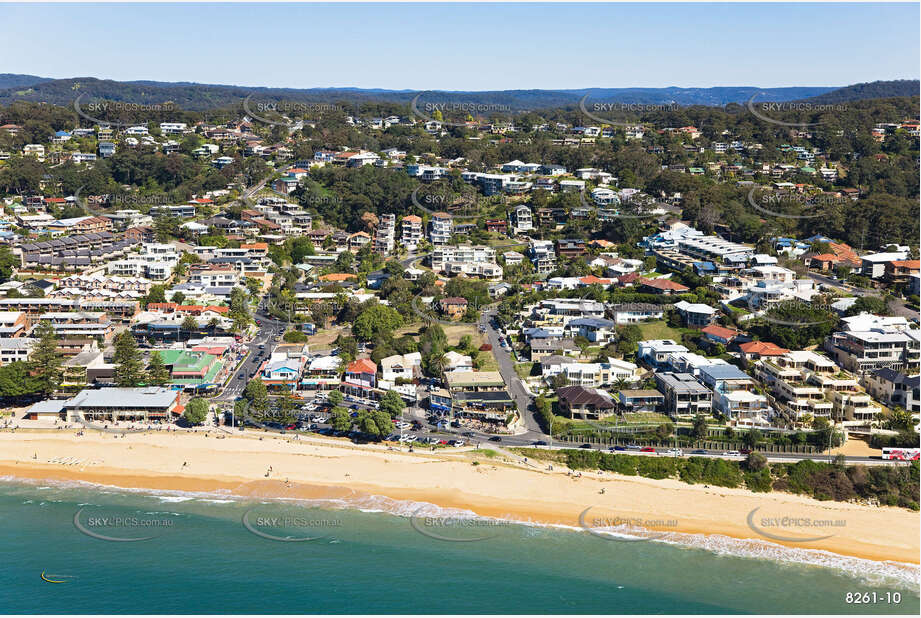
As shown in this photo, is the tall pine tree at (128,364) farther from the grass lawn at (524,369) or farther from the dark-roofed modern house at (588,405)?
the dark-roofed modern house at (588,405)

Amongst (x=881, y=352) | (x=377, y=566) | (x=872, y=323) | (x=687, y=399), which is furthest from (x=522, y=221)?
(x=377, y=566)

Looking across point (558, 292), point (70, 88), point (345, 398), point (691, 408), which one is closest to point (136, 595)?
point (345, 398)

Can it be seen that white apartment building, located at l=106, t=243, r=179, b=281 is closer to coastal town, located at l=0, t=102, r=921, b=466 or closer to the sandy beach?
coastal town, located at l=0, t=102, r=921, b=466

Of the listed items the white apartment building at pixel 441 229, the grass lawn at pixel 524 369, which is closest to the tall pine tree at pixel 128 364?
the grass lawn at pixel 524 369

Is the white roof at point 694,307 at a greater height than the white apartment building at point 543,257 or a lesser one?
lesser

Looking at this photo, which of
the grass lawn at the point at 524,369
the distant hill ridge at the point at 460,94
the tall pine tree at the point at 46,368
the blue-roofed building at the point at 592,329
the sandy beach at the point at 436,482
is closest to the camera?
the sandy beach at the point at 436,482

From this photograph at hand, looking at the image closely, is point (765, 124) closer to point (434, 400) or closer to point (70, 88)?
point (434, 400)
